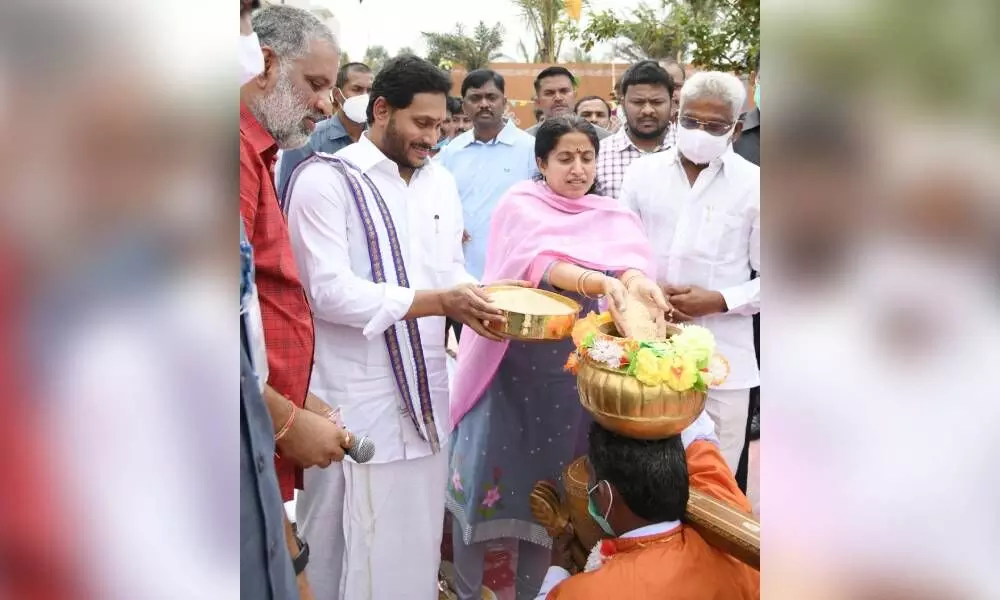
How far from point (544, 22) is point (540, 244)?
20.3m

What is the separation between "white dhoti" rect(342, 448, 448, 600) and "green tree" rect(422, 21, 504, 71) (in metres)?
21.9

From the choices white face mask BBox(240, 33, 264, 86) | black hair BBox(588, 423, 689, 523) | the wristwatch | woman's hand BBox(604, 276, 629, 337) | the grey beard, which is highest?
white face mask BBox(240, 33, 264, 86)

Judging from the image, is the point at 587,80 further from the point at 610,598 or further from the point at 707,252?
the point at 610,598

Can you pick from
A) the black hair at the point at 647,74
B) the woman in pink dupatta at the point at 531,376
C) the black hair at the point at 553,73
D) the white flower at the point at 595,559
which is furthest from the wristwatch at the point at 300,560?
the black hair at the point at 553,73

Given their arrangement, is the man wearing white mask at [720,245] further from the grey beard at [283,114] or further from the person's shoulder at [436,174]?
the grey beard at [283,114]

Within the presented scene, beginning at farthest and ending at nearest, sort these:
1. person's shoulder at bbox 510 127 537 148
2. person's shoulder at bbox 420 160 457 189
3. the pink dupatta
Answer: person's shoulder at bbox 510 127 537 148 → the pink dupatta → person's shoulder at bbox 420 160 457 189

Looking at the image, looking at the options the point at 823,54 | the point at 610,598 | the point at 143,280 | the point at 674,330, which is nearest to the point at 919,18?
the point at 823,54

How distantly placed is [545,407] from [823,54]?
258cm

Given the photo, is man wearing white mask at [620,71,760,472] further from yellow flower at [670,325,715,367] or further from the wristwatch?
the wristwatch

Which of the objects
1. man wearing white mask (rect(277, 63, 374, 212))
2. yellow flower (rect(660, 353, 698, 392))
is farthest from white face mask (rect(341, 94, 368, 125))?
yellow flower (rect(660, 353, 698, 392))

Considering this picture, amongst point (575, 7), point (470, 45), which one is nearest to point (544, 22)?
point (470, 45)

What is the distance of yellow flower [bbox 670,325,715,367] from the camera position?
2.16m

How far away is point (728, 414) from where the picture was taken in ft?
11.4

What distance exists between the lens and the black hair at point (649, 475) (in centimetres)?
202
